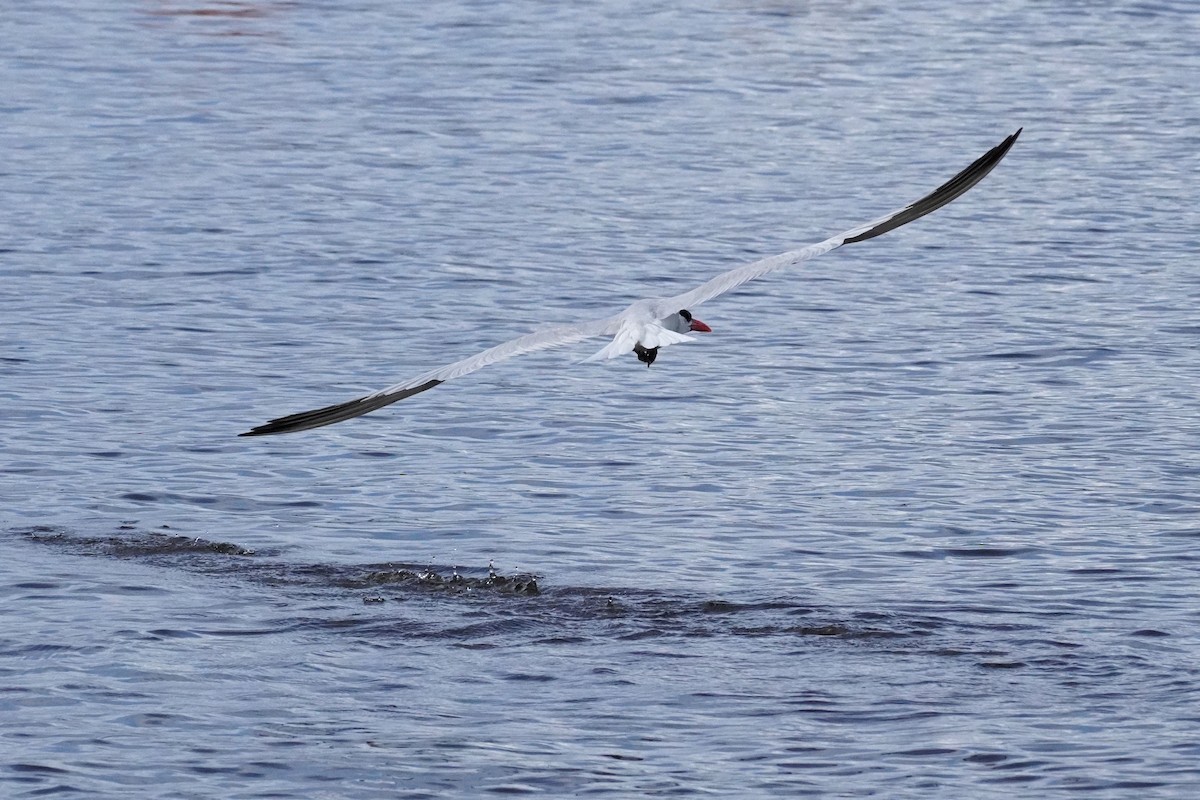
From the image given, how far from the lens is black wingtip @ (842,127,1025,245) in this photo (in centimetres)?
1066

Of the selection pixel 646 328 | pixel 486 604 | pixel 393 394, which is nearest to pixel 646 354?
pixel 646 328

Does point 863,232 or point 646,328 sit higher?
point 863,232

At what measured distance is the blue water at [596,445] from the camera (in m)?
10.7

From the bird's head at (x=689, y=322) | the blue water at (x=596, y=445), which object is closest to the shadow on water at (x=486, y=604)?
the blue water at (x=596, y=445)

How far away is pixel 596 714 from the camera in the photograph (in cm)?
1084

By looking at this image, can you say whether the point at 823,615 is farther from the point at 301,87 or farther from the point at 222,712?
the point at 301,87

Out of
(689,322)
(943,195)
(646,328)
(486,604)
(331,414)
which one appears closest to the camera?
(331,414)

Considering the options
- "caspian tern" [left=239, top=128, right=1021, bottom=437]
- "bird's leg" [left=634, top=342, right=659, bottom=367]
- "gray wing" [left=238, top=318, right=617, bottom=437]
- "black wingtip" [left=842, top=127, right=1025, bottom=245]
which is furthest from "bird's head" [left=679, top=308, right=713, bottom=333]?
"black wingtip" [left=842, top=127, right=1025, bottom=245]

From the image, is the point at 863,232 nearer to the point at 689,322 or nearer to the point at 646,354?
the point at 646,354

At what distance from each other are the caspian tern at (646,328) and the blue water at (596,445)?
58.3 inches

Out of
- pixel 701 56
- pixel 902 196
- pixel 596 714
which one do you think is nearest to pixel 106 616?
pixel 596 714

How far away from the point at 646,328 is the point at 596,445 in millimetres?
4508

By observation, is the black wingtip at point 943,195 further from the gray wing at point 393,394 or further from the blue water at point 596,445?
the blue water at point 596,445

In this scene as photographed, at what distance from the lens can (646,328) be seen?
1130 centimetres
